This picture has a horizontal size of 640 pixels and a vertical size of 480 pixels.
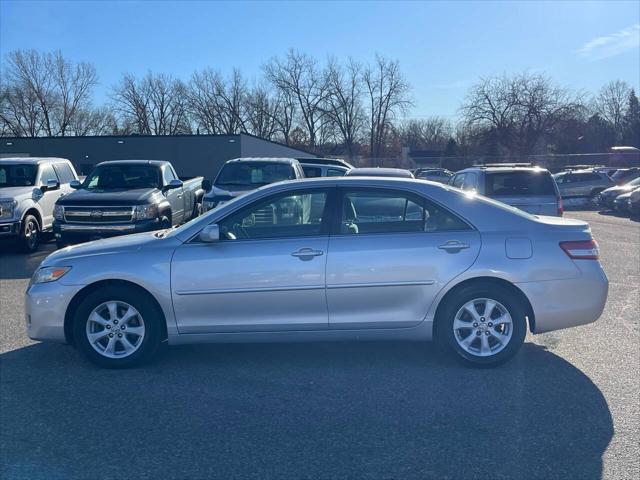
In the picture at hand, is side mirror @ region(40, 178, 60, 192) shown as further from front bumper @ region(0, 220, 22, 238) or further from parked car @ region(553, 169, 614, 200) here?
parked car @ region(553, 169, 614, 200)

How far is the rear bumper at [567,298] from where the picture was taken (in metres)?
5.11

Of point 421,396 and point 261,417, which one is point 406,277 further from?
point 261,417

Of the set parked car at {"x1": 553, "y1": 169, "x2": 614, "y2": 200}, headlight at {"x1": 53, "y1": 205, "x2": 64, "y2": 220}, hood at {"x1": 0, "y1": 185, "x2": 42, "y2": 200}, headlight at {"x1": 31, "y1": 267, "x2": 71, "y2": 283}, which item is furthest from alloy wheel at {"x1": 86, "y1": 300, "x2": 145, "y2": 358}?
parked car at {"x1": 553, "y1": 169, "x2": 614, "y2": 200}

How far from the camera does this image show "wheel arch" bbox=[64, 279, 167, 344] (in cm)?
517

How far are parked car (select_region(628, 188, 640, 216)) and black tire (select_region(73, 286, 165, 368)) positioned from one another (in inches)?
816

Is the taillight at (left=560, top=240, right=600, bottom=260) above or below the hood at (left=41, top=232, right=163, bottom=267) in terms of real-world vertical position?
below

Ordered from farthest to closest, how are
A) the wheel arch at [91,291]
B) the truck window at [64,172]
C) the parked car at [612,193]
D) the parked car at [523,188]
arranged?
the parked car at [612,193] < the truck window at [64,172] < the parked car at [523,188] < the wheel arch at [91,291]

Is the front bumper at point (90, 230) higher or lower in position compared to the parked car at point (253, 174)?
lower

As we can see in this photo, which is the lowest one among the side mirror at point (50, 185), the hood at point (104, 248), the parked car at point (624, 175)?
the parked car at point (624, 175)

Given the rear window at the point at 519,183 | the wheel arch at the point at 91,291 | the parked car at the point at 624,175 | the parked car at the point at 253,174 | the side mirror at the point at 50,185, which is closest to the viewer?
the wheel arch at the point at 91,291

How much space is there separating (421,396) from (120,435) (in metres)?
2.19

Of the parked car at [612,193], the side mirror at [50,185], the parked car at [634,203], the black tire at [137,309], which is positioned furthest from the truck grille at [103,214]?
the parked car at [612,193]

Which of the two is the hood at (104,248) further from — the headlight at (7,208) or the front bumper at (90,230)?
the headlight at (7,208)

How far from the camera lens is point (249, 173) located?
13.0 meters
